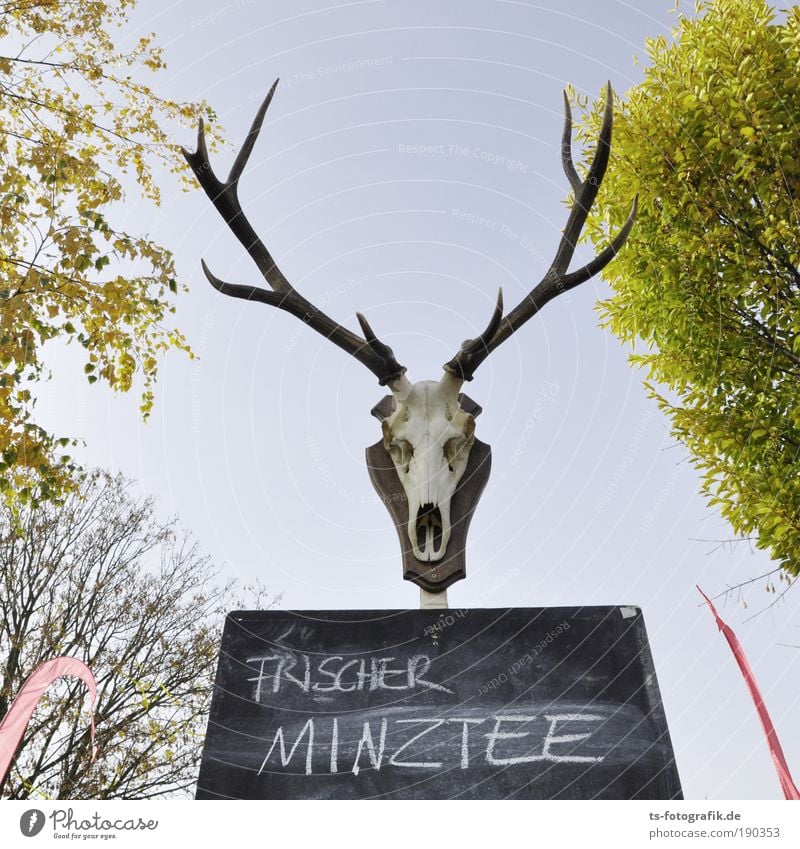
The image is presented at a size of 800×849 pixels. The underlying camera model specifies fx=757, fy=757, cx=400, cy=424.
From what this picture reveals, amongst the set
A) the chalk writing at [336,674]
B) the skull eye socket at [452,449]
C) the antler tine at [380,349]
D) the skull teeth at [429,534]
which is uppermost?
the antler tine at [380,349]

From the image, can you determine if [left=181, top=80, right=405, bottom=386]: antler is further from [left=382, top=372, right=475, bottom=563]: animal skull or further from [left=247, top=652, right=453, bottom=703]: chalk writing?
[left=247, top=652, right=453, bottom=703]: chalk writing

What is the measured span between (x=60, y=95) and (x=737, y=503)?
656 cm

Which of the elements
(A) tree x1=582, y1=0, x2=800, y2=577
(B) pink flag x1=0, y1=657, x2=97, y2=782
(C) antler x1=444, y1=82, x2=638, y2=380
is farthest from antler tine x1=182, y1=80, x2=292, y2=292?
(A) tree x1=582, y1=0, x2=800, y2=577

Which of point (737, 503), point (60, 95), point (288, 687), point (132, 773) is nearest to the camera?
point (288, 687)

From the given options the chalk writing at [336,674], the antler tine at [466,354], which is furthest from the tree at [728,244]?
the chalk writing at [336,674]

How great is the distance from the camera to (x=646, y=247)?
21.6 feet

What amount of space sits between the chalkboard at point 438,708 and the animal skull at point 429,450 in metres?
0.80

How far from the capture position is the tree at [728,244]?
581cm

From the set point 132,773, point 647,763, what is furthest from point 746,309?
point 132,773

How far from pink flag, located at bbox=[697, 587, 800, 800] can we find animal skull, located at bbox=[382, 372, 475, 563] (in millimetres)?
2317

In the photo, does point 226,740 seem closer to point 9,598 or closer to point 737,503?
point 737,503

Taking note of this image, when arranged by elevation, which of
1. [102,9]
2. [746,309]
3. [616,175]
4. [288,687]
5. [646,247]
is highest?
[102,9]

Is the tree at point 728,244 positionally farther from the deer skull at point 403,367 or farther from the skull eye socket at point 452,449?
the skull eye socket at point 452,449

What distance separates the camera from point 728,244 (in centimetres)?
612
